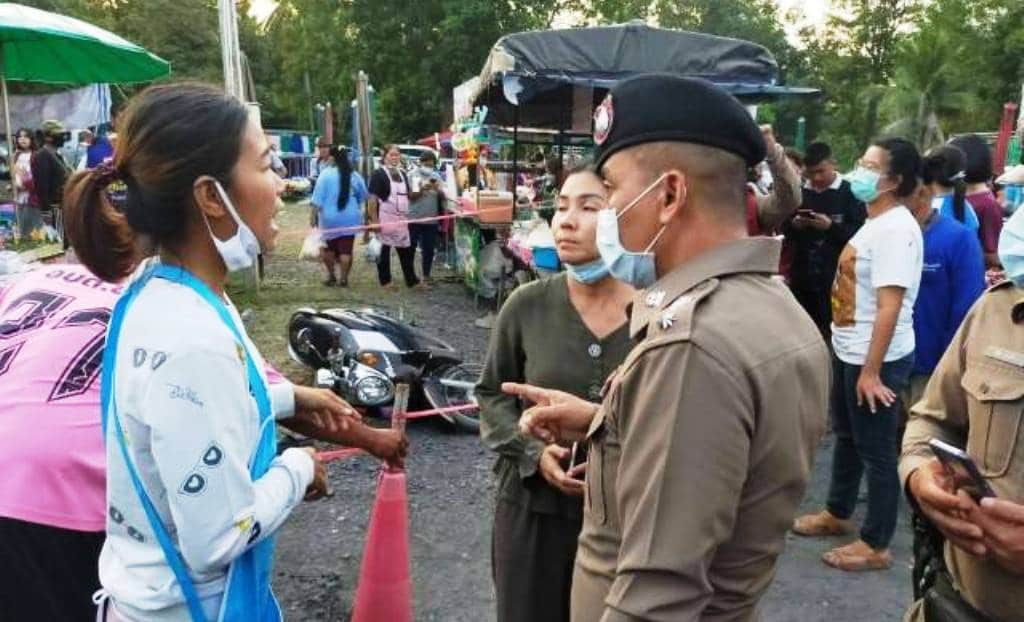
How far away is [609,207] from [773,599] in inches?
113

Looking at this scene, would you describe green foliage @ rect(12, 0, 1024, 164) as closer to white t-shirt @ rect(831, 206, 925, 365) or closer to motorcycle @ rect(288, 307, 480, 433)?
motorcycle @ rect(288, 307, 480, 433)

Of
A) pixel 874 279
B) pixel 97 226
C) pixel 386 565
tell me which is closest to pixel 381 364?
pixel 386 565

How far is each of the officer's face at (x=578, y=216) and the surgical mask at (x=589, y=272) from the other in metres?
0.03

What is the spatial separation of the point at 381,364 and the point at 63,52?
4.71 metres

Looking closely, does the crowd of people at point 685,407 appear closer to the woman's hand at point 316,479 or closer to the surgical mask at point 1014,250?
the surgical mask at point 1014,250

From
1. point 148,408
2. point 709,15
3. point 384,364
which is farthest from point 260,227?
point 709,15

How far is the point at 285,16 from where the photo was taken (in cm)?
4309

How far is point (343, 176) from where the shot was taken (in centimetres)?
1101

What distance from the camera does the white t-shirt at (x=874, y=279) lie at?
3.62m

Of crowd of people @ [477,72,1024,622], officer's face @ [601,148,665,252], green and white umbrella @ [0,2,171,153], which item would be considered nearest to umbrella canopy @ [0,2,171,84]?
green and white umbrella @ [0,2,171,153]

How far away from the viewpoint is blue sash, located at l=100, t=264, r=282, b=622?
4.94 ft

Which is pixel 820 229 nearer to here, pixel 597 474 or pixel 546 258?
pixel 546 258

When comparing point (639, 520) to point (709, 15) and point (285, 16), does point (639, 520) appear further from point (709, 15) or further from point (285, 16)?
point (709, 15)

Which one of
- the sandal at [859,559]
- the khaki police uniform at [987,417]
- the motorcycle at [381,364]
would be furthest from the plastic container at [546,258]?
the khaki police uniform at [987,417]
